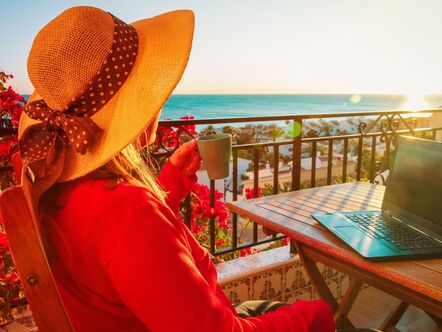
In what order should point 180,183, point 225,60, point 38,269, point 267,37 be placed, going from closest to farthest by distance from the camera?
point 38,269 → point 180,183 → point 267,37 → point 225,60

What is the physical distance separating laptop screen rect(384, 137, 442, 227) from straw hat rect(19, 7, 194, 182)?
98 cm

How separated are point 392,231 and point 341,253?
A: 24 centimetres

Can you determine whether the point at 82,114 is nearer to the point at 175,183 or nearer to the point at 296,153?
the point at 175,183

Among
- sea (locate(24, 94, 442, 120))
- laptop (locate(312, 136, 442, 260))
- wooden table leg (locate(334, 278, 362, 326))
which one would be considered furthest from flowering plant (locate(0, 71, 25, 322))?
sea (locate(24, 94, 442, 120))

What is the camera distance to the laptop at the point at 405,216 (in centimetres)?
121

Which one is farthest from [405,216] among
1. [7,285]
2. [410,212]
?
[7,285]

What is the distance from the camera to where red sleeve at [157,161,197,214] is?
1375mm

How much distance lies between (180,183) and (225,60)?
5092cm

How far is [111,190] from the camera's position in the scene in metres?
0.75

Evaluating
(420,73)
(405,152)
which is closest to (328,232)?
(405,152)

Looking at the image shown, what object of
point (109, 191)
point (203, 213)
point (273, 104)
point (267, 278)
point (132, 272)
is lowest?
point (273, 104)

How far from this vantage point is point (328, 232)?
141 cm

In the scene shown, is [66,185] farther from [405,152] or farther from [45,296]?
[405,152]

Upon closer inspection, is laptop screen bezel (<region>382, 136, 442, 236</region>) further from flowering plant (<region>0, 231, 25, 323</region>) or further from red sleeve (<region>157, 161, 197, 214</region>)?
flowering plant (<region>0, 231, 25, 323</region>)
